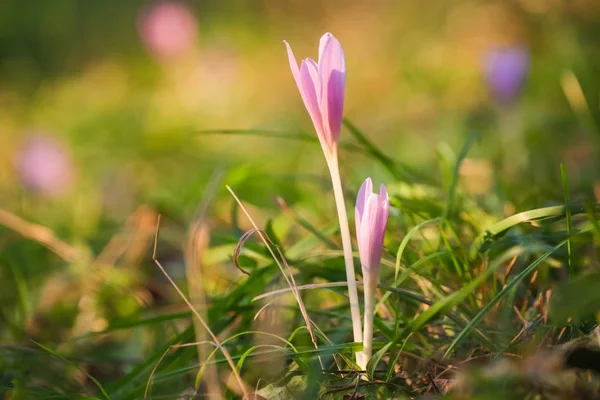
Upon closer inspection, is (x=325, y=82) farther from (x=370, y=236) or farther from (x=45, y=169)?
(x=45, y=169)

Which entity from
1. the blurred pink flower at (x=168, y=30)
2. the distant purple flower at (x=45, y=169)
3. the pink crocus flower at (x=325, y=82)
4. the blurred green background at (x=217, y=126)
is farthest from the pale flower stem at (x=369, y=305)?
the blurred pink flower at (x=168, y=30)

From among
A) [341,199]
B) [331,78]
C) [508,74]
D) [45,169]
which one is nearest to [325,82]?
[331,78]

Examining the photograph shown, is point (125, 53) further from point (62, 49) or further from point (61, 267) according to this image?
point (61, 267)

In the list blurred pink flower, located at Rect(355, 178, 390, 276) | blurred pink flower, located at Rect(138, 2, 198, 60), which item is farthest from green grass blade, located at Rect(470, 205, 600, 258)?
blurred pink flower, located at Rect(138, 2, 198, 60)

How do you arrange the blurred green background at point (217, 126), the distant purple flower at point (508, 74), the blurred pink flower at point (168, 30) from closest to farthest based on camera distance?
the blurred green background at point (217, 126)
the distant purple flower at point (508, 74)
the blurred pink flower at point (168, 30)

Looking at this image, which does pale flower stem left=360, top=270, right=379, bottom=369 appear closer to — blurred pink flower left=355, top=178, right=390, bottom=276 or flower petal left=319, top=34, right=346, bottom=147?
blurred pink flower left=355, top=178, right=390, bottom=276

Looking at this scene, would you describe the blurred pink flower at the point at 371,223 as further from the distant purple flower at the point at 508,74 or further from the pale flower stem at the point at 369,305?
the distant purple flower at the point at 508,74
